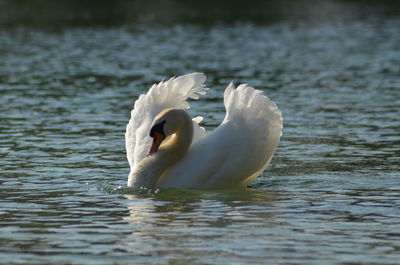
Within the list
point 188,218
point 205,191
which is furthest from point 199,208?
point 205,191

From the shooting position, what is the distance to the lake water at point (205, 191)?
10859mm

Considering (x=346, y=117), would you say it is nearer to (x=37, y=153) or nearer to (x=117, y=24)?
(x=37, y=153)

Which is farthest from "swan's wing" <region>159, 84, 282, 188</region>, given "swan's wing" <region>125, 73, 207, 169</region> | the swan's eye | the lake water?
"swan's wing" <region>125, 73, 207, 169</region>

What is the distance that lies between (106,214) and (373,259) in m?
3.93

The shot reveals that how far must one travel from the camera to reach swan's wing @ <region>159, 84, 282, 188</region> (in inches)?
560

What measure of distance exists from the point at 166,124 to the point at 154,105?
1.02 metres

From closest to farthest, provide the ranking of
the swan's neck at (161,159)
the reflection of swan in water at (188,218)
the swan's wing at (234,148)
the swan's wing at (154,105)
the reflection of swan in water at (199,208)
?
the reflection of swan in water at (188,218) < the reflection of swan in water at (199,208) < the swan's wing at (234,148) < the swan's neck at (161,159) < the swan's wing at (154,105)

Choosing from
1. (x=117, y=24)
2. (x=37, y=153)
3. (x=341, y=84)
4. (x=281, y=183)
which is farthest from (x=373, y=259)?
(x=117, y=24)

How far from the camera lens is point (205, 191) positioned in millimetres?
14320

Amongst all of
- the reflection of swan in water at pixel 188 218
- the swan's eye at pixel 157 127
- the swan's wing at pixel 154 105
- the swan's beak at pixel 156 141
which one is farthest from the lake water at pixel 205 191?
the swan's eye at pixel 157 127

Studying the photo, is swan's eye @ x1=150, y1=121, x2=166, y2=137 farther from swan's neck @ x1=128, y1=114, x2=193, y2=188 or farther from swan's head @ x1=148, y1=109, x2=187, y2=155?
swan's neck @ x1=128, y1=114, x2=193, y2=188

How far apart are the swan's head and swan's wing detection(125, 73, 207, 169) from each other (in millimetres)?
549

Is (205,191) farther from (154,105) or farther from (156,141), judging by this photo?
(154,105)

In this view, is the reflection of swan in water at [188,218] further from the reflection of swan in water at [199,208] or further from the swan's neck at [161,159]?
the swan's neck at [161,159]
